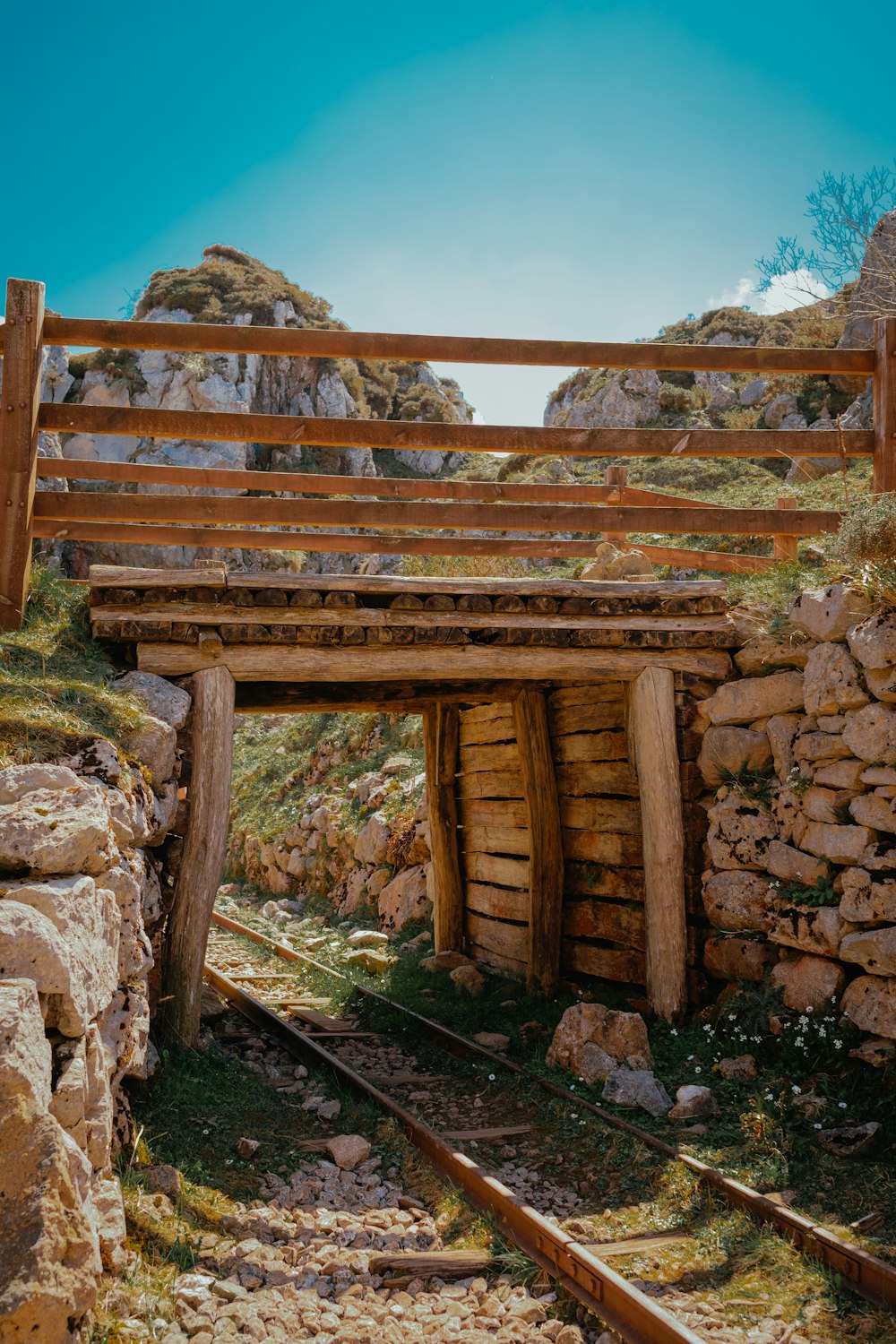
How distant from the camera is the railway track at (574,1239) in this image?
3.50 meters

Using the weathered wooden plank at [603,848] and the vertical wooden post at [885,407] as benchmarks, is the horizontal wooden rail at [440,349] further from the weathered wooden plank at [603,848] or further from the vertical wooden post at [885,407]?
the weathered wooden plank at [603,848]

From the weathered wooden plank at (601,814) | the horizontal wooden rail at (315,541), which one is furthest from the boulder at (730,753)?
the horizontal wooden rail at (315,541)

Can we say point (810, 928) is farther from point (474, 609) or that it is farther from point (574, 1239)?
point (474, 609)

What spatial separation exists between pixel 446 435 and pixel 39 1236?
5356 mm

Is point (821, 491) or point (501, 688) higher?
point (821, 491)

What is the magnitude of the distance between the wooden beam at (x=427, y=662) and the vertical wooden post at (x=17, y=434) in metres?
0.89

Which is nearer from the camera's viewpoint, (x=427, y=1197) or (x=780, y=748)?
(x=427, y=1197)

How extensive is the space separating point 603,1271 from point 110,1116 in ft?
6.50

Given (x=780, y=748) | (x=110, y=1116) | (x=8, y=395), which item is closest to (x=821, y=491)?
(x=780, y=748)

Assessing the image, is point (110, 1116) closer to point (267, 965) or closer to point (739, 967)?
point (739, 967)

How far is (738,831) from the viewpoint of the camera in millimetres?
6805

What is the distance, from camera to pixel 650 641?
7.22 m

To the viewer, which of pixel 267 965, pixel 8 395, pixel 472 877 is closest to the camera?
pixel 8 395

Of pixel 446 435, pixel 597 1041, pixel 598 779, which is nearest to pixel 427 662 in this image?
pixel 446 435
